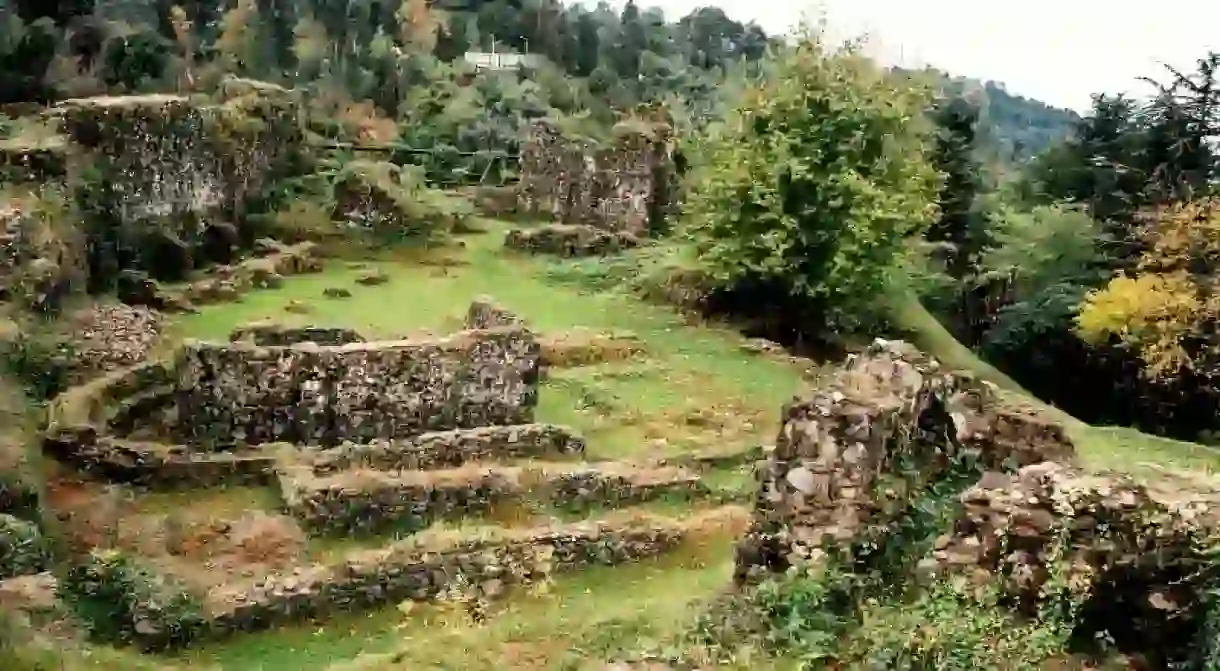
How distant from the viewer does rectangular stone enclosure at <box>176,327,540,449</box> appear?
50.8 ft

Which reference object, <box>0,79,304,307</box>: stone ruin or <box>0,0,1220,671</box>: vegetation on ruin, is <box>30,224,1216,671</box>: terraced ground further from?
<box>0,79,304,307</box>: stone ruin

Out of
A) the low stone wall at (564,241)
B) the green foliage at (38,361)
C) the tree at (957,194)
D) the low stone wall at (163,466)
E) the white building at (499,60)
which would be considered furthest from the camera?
the white building at (499,60)

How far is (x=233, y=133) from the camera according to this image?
3161cm

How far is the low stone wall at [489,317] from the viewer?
18.2 metres

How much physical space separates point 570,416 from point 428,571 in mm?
6708

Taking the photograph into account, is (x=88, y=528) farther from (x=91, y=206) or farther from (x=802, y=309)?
(x=802, y=309)

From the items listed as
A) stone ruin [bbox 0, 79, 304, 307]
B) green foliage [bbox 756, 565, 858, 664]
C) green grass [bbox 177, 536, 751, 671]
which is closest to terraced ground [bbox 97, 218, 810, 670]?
green grass [bbox 177, 536, 751, 671]

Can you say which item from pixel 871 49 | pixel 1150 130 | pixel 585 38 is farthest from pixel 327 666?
pixel 585 38

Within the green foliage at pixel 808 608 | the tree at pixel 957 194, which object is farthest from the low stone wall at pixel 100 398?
the tree at pixel 957 194

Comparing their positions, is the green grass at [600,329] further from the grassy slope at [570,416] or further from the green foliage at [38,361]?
the green foliage at [38,361]

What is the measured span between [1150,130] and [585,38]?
50601 mm

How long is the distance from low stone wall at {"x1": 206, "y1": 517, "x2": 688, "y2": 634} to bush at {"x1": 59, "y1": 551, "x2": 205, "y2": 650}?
0.28 metres

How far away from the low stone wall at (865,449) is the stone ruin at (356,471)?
12.6 ft

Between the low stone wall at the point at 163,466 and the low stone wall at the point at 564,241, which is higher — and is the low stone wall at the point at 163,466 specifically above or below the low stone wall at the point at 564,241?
below
